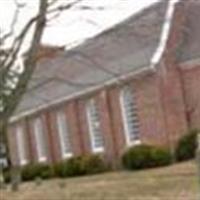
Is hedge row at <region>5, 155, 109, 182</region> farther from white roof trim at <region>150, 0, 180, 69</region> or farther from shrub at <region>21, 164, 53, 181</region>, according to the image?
white roof trim at <region>150, 0, 180, 69</region>

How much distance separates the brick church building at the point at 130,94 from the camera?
3747 centimetres

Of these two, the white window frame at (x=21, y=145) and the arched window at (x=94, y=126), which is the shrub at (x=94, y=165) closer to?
the arched window at (x=94, y=126)

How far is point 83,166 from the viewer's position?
40.7 metres

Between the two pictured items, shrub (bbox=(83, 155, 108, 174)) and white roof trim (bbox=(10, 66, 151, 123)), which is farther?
shrub (bbox=(83, 155, 108, 174))

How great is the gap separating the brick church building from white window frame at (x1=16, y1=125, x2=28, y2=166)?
4360 mm

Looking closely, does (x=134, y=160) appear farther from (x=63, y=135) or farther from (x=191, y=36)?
(x=63, y=135)

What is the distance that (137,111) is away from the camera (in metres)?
39.4

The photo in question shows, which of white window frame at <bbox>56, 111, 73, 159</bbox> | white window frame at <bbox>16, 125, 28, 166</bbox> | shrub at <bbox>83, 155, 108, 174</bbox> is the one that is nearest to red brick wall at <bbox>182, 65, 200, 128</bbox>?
shrub at <bbox>83, 155, 108, 174</bbox>

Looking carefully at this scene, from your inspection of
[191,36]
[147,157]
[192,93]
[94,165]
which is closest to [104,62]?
[191,36]

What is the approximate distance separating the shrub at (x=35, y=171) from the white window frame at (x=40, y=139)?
187 centimetres

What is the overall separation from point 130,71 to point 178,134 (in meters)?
3.50

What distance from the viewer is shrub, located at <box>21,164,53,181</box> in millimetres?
45203

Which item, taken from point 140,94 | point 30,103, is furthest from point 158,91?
point 30,103

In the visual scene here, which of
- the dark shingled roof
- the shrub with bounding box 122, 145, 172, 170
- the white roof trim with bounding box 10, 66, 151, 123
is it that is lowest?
the shrub with bounding box 122, 145, 172, 170
